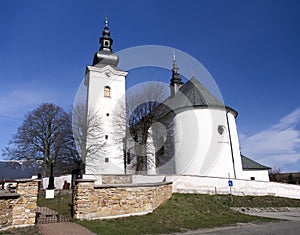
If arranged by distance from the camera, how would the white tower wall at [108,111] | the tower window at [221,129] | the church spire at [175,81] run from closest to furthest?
the tower window at [221,129] → the white tower wall at [108,111] → the church spire at [175,81]

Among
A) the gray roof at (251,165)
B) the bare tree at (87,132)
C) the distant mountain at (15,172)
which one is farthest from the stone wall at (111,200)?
the distant mountain at (15,172)

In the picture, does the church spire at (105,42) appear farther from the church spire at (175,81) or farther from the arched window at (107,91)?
the church spire at (175,81)

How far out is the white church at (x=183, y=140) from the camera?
2264 cm

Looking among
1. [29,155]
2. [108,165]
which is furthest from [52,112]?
[108,165]

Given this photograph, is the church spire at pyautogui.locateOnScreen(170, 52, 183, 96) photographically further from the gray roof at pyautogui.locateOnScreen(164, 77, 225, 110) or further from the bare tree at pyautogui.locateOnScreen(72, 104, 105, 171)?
the bare tree at pyautogui.locateOnScreen(72, 104, 105, 171)

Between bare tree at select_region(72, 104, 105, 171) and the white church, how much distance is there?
0.56 m

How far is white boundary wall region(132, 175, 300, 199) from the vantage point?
1612 cm

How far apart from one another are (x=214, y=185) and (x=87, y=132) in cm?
1444

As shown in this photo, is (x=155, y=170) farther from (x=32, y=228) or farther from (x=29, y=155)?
(x=32, y=228)

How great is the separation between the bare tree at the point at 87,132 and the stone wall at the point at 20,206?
16.5 metres

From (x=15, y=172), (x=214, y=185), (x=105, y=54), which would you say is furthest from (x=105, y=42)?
(x=15, y=172)

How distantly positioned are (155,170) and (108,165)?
5.90 metres

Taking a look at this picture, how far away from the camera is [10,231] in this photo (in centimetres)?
738

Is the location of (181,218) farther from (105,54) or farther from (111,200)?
(105,54)
